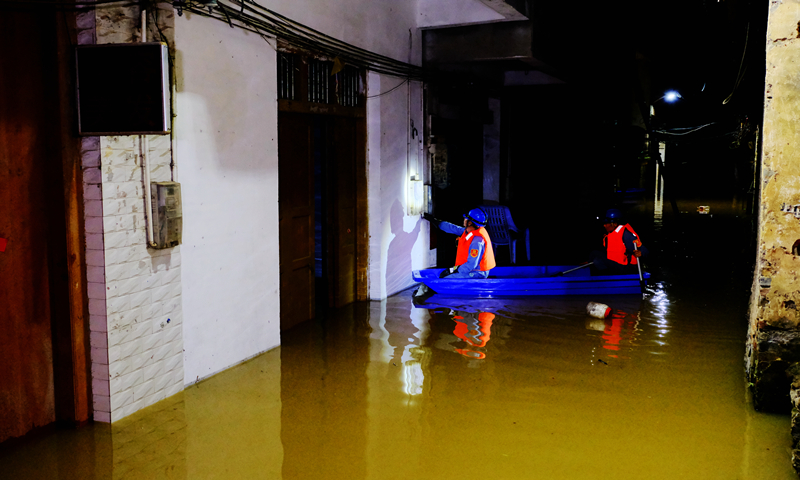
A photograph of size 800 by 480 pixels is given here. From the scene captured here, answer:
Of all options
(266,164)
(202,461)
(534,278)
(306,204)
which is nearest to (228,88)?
(266,164)

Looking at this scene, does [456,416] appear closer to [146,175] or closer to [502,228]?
[146,175]

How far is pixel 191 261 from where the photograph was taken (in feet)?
19.4

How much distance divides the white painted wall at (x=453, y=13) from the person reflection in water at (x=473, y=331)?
15.0ft

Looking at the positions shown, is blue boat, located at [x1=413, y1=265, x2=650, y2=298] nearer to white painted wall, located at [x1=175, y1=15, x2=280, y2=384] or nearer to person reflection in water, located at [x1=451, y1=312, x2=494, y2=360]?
person reflection in water, located at [x1=451, y1=312, x2=494, y2=360]

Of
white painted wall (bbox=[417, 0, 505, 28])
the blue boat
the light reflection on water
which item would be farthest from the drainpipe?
white painted wall (bbox=[417, 0, 505, 28])

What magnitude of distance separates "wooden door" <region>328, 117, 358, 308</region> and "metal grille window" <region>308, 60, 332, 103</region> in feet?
2.05

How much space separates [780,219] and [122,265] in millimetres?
5445

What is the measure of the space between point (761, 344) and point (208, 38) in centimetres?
559

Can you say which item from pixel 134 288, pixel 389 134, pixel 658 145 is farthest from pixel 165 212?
pixel 658 145

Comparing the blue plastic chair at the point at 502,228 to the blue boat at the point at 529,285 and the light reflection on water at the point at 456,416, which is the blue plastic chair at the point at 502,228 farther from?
the light reflection on water at the point at 456,416

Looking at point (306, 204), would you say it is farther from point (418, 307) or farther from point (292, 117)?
point (418, 307)

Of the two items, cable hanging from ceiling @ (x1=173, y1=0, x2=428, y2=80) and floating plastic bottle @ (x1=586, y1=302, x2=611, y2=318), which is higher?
cable hanging from ceiling @ (x1=173, y1=0, x2=428, y2=80)

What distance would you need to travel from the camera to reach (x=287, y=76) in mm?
7508

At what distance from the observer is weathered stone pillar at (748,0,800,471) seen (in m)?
5.45
